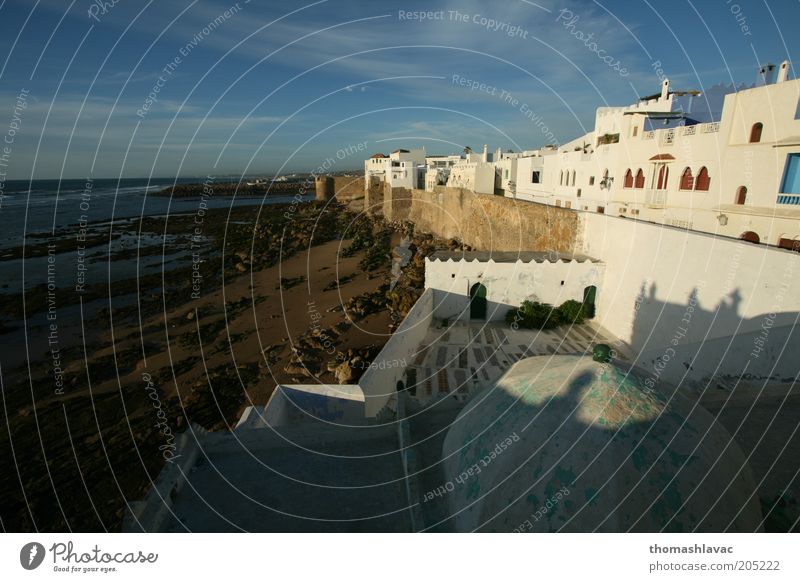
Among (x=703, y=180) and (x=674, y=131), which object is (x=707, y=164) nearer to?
(x=703, y=180)

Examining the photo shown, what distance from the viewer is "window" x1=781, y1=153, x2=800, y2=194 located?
12.3 metres

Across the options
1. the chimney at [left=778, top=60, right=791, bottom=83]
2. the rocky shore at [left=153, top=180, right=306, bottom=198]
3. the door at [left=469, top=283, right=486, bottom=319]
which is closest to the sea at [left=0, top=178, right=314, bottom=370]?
the door at [left=469, top=283, right=486, bottom=319]

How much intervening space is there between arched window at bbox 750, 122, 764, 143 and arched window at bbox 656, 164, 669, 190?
13.1 feet

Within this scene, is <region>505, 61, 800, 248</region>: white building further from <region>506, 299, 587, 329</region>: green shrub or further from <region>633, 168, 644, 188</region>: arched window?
<region>506, 299, 587, 329</region>: green shrub

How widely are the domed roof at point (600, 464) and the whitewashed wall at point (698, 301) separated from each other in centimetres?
544

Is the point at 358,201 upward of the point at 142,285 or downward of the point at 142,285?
upward

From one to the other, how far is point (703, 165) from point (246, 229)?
144ft

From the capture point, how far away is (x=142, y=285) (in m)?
26.8

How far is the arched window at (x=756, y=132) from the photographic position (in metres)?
13.4

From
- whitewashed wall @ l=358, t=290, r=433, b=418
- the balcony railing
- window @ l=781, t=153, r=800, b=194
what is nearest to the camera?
whitewashed wall @ l=358, t=290, r=433, b=418

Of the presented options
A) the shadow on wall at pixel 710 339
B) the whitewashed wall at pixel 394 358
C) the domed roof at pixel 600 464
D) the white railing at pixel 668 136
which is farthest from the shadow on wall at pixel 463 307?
the domed roof at pixel 600 464

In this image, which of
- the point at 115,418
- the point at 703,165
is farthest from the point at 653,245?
the point at 115,418

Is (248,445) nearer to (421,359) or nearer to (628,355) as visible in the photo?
(421,359)

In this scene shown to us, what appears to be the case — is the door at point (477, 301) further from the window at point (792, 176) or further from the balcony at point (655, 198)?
the window at point (792, 176)
